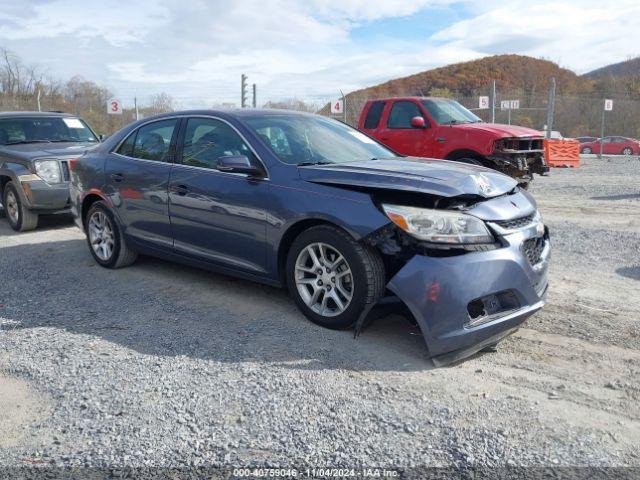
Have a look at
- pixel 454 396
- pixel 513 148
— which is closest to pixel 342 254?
pixel 454 396

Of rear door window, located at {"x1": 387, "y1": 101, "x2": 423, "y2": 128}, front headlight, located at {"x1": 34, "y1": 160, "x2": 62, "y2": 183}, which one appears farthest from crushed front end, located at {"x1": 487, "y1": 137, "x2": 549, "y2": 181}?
front headlight, located at {"x1": 34, "y1": 160, "x2": 62, "y2": 183}

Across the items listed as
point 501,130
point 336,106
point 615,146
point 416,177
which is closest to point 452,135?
point 501,130

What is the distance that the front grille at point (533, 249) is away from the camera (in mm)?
3884

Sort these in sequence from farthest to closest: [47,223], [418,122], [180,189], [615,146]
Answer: [615,146] → [418,122] → [47,223] → [180,189]

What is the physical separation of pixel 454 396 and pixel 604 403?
2.67ft

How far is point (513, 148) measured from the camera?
10.1m

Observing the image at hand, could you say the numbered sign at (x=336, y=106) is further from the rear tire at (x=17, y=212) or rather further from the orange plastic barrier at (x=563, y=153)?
the rear tire at (x=17, y=212)

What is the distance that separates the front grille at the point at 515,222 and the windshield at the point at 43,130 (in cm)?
778

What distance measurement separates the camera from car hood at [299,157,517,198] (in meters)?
3.85

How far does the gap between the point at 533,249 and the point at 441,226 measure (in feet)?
2.64

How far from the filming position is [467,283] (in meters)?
3.52

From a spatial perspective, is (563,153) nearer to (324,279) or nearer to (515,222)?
(515,222)

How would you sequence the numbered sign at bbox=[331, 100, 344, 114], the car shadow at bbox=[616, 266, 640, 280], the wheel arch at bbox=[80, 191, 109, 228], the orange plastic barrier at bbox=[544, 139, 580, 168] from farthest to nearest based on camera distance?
the numbered sign at bbox=[331, 100, 344, 114] → the orange plastic barrier at bbox=[544, 139, 580, 168] → the wheel arch at bbox=[80, 191, 109, 228] → the car shadow at bbox=[616, 266, 640, 280]

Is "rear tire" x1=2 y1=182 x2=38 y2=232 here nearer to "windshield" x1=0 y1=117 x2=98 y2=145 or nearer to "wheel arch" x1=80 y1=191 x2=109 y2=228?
"windshield" x1=0 y1=117 x2=98 y2=145
